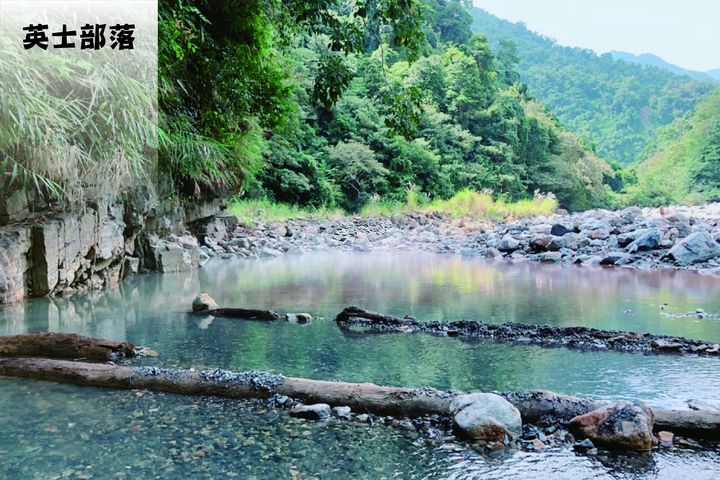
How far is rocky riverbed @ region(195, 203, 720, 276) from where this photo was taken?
8930 millimetres

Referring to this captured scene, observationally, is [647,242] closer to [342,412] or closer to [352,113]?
[342,412]

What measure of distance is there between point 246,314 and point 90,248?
223 cm

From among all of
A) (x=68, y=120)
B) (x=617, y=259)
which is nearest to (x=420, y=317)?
(x=68, y=120)

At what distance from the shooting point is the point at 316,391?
260cm

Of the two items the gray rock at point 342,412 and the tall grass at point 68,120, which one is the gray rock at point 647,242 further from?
the gray rock at point 342,412

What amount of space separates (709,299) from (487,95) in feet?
75.5

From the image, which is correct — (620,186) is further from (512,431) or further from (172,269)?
(512,431)

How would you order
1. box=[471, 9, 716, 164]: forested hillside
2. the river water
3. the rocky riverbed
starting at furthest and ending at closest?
1. box=[471, 9, 716, 164]: forested hillside
2. the rocky riverbed
3. the river water

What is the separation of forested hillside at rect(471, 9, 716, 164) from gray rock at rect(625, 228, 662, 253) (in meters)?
30.5

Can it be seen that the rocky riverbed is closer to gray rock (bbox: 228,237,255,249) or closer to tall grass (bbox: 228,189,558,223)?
gray rock (bbox: 228,237,255,249)

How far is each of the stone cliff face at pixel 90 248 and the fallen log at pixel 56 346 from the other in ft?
6.34

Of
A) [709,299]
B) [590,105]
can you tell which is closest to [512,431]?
[709,299]

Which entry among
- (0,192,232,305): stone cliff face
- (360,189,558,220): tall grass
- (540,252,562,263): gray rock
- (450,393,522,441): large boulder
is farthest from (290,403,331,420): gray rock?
(360,189,558,220): tall grass

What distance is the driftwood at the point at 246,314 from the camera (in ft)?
15.3
